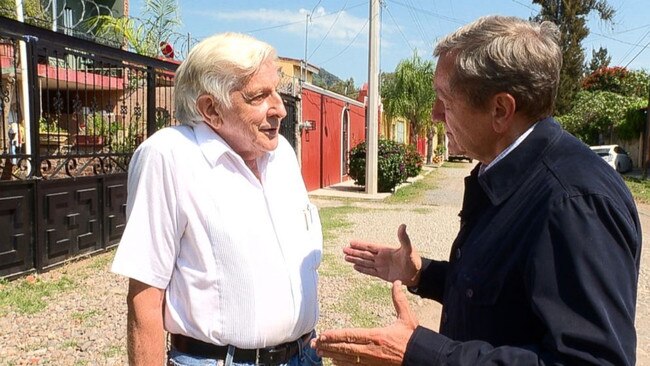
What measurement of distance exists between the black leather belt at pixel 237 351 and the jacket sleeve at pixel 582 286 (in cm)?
79

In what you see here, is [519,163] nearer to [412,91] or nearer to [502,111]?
[502,111]

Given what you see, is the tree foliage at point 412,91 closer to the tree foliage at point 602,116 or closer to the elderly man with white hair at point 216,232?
the tree foliage at point 602,116

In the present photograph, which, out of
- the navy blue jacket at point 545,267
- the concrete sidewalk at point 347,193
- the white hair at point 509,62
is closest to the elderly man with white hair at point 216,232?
the navy blue jacket at point 545,267

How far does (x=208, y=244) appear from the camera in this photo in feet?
5.71

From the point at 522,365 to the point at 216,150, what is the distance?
43.5 inches

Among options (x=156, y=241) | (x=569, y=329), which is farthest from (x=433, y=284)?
(x=156, y=241)

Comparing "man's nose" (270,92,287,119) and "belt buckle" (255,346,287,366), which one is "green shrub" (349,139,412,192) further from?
"belt buckle" (255,346,287,366)

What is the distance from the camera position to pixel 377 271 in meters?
2.11

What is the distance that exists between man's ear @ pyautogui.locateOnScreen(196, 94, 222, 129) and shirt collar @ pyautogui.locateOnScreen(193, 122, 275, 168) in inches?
0.9

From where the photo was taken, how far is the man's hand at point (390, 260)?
78.7 inches

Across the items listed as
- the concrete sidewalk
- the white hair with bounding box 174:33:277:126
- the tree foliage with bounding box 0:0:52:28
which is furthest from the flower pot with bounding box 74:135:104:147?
the concrete sidewalk

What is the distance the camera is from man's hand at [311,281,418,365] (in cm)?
137

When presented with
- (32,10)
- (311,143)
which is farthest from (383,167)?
(32,10)

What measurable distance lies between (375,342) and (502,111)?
68cm
